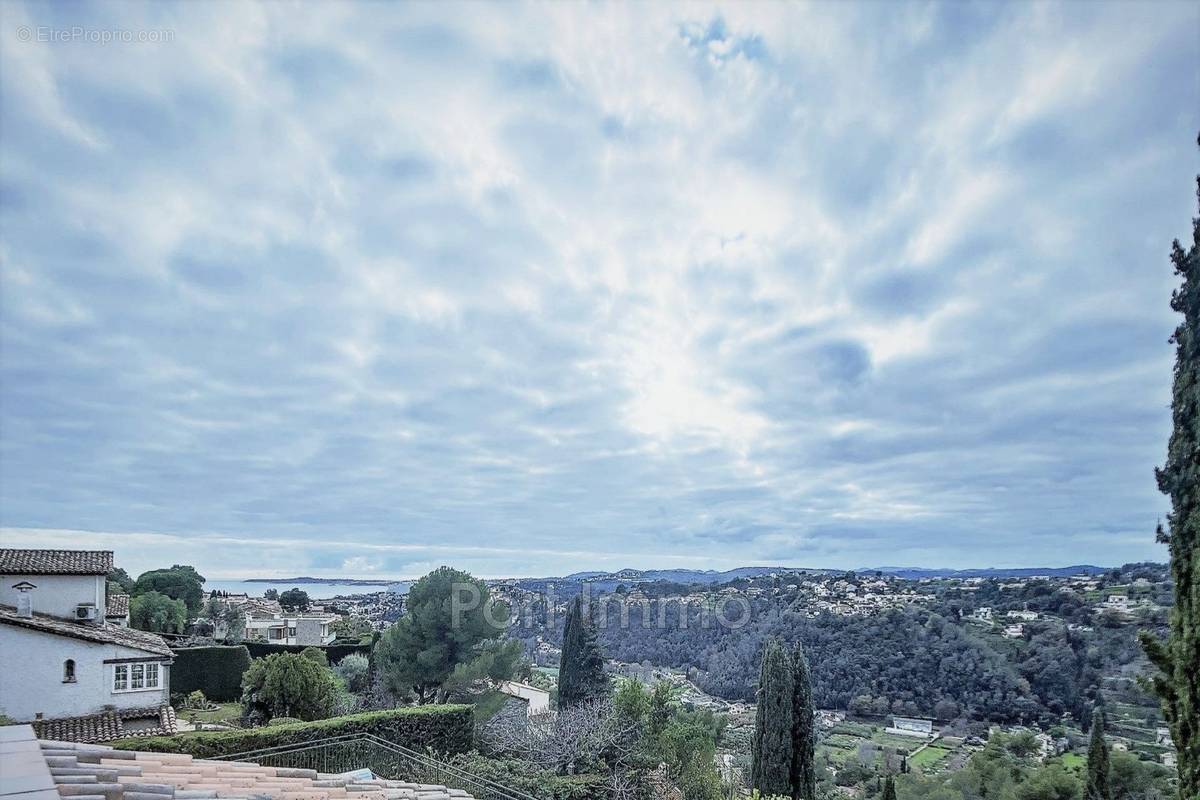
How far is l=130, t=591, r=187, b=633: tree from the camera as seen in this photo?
1260 inches

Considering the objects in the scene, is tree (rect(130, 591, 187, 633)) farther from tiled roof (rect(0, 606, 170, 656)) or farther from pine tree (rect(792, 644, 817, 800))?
pine tree (rect(792, 644, 817, 800))

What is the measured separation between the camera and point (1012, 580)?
27859 millimetres

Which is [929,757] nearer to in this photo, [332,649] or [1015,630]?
[1015,630]

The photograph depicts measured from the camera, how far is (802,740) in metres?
14.5

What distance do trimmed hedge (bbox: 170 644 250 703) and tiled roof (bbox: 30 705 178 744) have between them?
23.5 ft

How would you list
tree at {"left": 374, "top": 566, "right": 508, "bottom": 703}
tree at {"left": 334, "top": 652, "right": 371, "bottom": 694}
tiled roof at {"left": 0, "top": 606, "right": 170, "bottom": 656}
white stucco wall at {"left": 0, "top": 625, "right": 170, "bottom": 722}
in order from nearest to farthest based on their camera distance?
white stucco wall at {"left": 0, "top": 625, "right": 170, "bottom": 722} → tiled roof at {"left": 0, "top": 606, "right": 170, "bottom": 656} → tree at {"left": 374, "top": 566, "right": 508, "bottom": 703} → tree at {"left": 334, "top": 652, "right": 371, "bottom": 694}

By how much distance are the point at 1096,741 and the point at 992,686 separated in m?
6.78

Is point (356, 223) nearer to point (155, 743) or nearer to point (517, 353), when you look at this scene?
point (517, 353)

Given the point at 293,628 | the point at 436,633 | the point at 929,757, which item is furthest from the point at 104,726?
the point at 293,628

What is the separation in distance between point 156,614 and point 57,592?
14438mm

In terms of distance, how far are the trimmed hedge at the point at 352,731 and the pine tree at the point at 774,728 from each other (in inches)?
260

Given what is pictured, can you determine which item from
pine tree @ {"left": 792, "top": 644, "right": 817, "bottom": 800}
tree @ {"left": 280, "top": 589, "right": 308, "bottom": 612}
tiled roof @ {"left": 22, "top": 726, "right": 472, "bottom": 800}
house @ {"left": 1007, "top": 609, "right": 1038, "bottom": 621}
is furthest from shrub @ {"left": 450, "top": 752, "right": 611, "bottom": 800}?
tree @ {"left": 280, "top": 589, "right": 308, "bottom": 612}

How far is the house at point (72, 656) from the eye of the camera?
16.4 metres

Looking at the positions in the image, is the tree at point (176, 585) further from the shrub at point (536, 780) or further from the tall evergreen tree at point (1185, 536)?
the tall evergreen tree at point (1185, 536)
